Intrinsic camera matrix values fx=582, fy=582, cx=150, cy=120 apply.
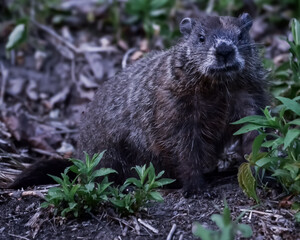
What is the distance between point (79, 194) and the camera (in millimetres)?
4609

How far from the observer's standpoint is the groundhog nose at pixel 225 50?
5.09 metres

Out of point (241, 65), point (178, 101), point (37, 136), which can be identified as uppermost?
point (241, 65)

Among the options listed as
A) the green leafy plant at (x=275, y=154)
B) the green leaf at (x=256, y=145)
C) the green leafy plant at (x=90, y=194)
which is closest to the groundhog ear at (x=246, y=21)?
the green leafy plant at (x=275, y=154)

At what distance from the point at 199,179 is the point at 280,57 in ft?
12.3

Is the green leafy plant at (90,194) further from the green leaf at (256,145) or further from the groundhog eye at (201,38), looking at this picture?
the groundhog eye at (201,38)

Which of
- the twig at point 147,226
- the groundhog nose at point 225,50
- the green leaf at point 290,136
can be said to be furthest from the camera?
the groundhog nose at point 225,50

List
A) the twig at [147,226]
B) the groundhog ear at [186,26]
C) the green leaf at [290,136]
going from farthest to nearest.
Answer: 1. the groundhog ear at [186,26]
2. the twig at [147,226]
3. the green leaf at [290,136]

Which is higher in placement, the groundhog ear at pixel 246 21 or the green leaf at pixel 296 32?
the groundhog ear at pixel 246 21

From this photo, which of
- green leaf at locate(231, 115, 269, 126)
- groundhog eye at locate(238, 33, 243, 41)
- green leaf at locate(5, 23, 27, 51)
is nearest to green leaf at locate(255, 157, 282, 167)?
green leaf at locate(231, 115, 269, 126)

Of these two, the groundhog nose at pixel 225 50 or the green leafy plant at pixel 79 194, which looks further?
the groundhog nose at pixel 225 50

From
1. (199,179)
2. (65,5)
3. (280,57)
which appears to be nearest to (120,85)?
(199,179)

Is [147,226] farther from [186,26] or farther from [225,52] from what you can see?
[186,26]

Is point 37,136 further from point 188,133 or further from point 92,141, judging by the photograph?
point 188,133

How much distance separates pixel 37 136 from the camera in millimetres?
7684
